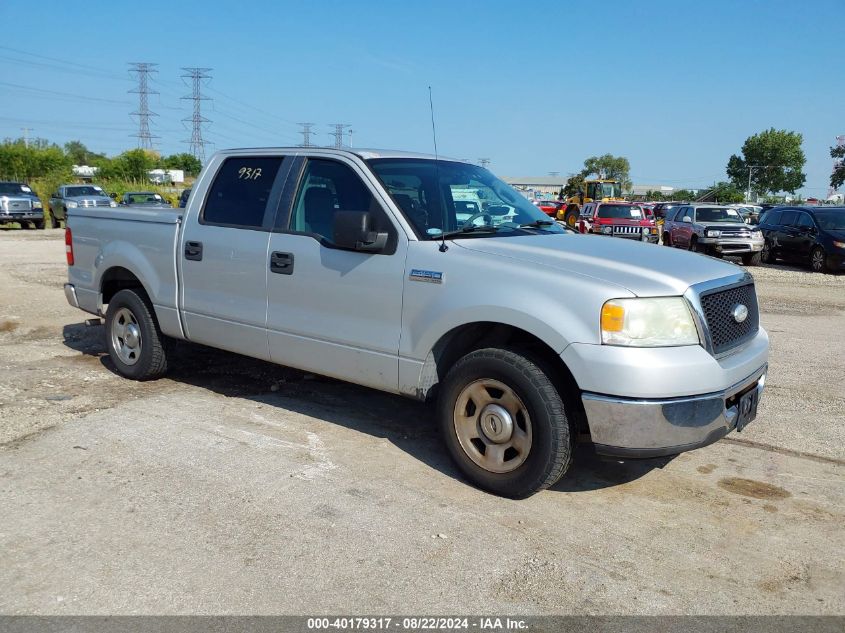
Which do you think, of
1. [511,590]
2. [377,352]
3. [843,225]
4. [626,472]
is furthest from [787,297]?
[511,590]

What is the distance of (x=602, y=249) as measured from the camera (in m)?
4.54

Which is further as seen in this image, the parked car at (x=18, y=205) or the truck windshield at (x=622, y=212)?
the parked car at (x=18, y=205)

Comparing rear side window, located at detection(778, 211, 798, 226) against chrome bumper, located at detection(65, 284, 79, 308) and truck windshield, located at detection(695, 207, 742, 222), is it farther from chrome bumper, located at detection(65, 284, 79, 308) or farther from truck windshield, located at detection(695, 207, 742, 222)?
chrome bumper, located at detection(65, 284, 79, 308)

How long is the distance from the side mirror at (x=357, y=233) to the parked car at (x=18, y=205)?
28132 millimetres

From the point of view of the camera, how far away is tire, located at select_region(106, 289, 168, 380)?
247 inches

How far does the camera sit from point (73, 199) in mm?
30328

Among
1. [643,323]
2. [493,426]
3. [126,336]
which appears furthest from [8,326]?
[643,323]

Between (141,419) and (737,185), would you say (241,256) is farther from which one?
(737,185)

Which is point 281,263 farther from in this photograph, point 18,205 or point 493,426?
point 18,205

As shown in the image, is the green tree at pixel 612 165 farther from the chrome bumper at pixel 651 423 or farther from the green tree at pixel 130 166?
the chrome bumper at pixel 651 423

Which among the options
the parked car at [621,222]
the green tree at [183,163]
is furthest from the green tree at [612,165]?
the parked car at [621,222]

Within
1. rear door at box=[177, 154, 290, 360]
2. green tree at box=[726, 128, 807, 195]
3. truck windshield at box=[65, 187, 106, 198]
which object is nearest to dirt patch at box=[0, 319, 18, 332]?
rear door at box=[177, 154, 290, 360]

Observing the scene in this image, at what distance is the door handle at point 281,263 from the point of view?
16.6ft

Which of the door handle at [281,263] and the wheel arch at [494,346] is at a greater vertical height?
the door handle at [281,263]
